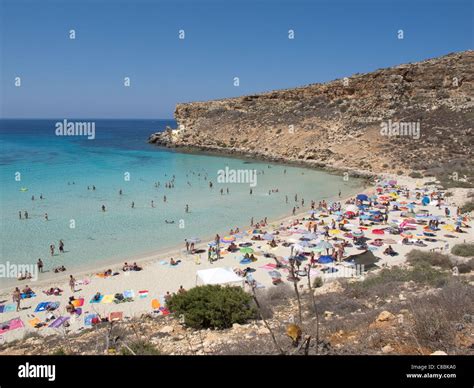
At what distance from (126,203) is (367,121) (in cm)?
3660

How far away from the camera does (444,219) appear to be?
2178cm

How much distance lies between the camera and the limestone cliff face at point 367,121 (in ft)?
143

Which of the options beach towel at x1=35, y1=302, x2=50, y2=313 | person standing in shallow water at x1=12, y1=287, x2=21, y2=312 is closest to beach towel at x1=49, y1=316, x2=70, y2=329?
beach towel at x1=35, y1=302, x2=50, y2=313

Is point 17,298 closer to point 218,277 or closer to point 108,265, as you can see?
point 108,265

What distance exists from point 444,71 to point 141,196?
4453 centimetres

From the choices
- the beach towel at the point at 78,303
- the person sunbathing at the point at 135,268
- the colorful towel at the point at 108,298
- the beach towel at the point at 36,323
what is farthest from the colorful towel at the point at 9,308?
the person sunbathing at the point at 135,268

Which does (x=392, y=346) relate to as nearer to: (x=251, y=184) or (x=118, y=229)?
(x=118, y=229)

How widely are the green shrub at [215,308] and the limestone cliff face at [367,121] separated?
35.9 metres

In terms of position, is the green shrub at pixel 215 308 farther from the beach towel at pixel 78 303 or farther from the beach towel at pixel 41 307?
the beach towel at pixel 41 307

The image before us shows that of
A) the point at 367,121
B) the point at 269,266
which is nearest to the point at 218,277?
the point at 269,266

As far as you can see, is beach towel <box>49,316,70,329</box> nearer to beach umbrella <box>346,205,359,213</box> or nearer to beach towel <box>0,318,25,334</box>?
beach towel <box>0,318,25,334</box>

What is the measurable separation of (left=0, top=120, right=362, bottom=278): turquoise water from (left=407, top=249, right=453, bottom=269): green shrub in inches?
444

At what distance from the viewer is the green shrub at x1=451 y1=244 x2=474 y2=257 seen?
1407 centimetres
